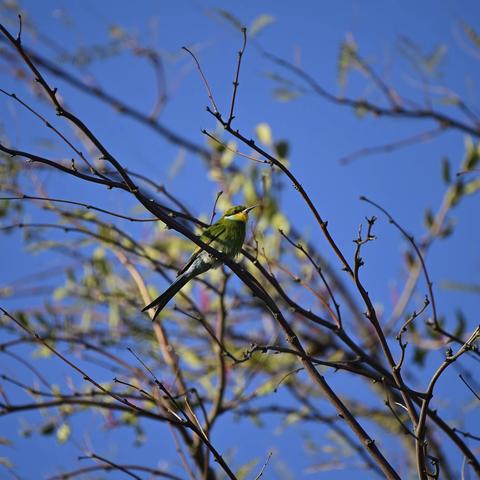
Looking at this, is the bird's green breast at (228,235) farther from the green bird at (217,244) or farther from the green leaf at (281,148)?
the green leaf at (281,148)

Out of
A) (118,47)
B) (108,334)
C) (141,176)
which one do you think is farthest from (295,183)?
(118,47)

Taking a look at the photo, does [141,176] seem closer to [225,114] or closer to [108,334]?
[225,114]

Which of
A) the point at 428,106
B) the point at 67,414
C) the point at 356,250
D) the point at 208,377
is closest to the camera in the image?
the point at 356,250

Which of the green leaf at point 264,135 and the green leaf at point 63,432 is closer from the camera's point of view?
the green leaf at point 63,432

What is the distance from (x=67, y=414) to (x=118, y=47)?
2778mm

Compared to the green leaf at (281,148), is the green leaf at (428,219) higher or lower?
lower

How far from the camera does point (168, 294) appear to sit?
3.08 m

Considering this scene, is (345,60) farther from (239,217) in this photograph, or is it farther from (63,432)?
(63,432)

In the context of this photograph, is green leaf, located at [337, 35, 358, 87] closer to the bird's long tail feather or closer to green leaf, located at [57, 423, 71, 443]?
the bird's long tail feather

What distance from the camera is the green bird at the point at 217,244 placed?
3.31 m

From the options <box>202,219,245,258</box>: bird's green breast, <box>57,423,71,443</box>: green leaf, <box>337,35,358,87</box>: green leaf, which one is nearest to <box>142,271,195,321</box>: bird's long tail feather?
<box>202,219,245,258</box>: bird's green breast

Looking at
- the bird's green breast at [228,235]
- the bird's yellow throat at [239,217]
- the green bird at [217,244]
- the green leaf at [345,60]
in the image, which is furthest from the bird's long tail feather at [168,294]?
the green leaf at [345,60]

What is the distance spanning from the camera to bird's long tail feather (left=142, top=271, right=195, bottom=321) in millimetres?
2702

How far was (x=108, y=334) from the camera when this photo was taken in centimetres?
432
